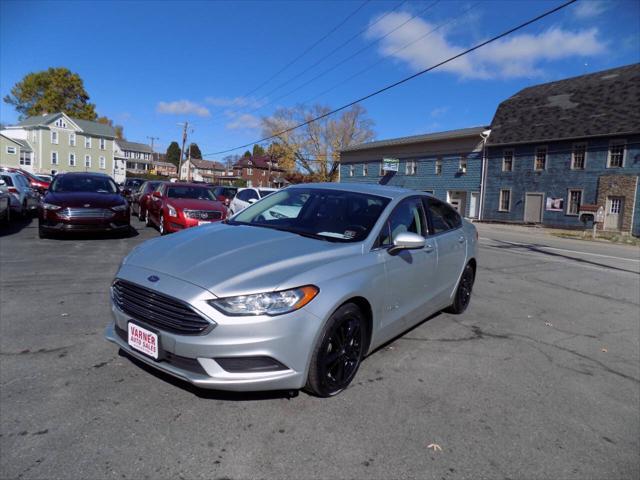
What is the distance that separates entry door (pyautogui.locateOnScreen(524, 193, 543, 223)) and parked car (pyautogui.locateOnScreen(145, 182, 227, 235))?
25.6 meters

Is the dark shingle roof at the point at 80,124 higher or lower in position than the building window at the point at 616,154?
higher

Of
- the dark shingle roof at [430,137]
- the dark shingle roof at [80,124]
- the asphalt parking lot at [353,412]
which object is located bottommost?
the asphalt parking lot at [353,412]

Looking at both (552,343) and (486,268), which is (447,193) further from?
(552,343)

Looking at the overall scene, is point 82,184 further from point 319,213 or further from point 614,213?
point 614,213

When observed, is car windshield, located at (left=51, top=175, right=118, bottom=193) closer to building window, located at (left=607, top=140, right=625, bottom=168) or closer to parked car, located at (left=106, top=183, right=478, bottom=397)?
parked car, located at (left=106, top=183, right=478, bottom=397)

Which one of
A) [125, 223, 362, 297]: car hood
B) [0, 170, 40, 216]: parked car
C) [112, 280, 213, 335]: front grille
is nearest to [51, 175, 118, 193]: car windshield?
[0, 170, 40, 216]: parked car

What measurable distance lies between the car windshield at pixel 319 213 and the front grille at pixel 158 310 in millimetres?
1313

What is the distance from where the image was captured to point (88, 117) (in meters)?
71.4

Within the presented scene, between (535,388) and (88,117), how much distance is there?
270ft

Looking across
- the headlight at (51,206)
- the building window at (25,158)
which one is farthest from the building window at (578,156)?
the building window at (25,158)

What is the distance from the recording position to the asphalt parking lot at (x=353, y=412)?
96.5 inches

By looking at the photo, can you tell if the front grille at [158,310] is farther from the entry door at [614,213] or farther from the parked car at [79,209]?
the entry door at [614,213]

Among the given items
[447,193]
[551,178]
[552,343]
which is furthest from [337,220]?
[447,193]

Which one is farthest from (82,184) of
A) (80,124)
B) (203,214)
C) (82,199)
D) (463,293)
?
(80,124)
